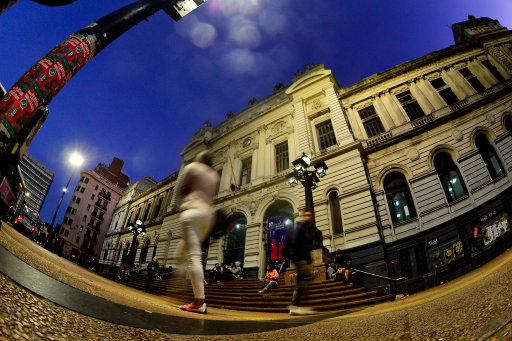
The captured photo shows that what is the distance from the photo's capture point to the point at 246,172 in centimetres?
1994

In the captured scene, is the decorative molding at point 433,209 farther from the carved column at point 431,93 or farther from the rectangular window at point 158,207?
the rectangular window at point 158,207

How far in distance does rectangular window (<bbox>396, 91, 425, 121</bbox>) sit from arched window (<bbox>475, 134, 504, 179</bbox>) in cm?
370

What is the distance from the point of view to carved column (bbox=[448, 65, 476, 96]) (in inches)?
558

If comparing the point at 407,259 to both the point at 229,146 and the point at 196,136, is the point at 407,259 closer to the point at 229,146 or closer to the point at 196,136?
the point at 229,146

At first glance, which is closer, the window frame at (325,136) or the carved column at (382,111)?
the carved column at (382,111)

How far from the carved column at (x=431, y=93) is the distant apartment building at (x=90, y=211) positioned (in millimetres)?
60231

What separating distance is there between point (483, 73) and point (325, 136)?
11141 millimetres

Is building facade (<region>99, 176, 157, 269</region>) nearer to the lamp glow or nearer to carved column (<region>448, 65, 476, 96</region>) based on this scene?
the lamp glow

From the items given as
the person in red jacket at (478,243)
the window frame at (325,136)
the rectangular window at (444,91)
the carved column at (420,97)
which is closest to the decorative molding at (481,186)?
the person in red jacket at (478,243)

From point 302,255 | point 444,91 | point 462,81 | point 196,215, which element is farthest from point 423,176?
point 196,215

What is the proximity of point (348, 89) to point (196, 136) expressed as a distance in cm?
1886

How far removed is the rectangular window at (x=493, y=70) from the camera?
14.2 m

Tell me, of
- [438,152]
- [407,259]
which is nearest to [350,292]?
[407,259]

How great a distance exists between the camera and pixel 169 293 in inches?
434
